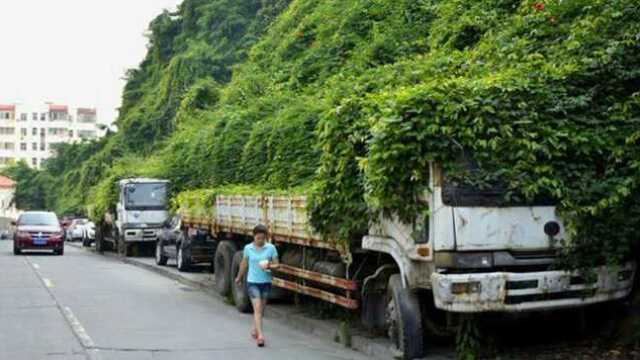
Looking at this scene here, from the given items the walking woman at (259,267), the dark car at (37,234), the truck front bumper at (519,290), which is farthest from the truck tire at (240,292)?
the dark car at (37,234)

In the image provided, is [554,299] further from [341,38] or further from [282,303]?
[341,38]

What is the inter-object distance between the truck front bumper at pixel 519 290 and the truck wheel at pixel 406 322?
A: 2.40ft

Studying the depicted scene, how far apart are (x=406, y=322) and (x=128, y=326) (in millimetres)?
5204

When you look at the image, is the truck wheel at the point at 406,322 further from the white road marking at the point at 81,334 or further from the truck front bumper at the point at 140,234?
the truck front bumper at the point at 140,234

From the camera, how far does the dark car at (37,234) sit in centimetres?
3519

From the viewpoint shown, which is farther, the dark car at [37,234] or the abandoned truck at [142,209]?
the dark car at [37,234]

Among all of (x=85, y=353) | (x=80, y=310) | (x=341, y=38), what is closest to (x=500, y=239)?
(x=85, y=353)

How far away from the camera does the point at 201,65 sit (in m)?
51.1

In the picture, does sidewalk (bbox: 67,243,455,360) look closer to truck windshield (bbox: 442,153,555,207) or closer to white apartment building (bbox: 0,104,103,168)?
truck windshield (bbox: 442,153,555,207)

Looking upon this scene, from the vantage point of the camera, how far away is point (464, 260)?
900 centimetres

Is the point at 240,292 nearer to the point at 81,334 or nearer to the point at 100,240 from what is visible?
the point at 81,334

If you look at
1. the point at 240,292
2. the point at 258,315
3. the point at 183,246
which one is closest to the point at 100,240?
the point at 183,246

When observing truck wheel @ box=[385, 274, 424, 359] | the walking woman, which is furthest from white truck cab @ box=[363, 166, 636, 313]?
the walking woman

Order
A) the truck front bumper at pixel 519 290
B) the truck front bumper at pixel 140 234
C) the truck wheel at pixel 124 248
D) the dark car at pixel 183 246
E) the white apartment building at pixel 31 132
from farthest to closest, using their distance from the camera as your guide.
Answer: the white apartment building at pixel 31 132 → the truck wheel at pixel 124 248 → the truck front bumper at pixel 140 234 → the dark car at pixel 183 246 → the truck front bumper at pixel 519 290
